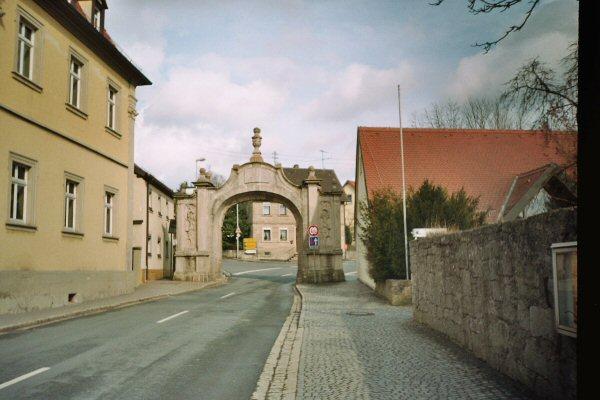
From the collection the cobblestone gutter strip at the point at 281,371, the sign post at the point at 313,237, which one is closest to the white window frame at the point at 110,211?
the sign post at the point at 313,237

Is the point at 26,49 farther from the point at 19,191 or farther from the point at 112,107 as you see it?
the point at 112,107

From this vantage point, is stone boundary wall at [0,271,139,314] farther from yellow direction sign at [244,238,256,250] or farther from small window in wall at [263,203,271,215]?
small window in wall at [263,203,271,215]

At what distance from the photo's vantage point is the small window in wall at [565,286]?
469cm

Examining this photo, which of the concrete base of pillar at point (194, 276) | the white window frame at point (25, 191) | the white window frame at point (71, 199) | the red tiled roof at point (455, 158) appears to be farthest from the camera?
the concrete base of pillar at point (194, 276)

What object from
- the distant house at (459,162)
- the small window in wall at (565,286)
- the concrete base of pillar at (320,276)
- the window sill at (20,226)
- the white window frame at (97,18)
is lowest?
the concrete base of pillar at (320,276)

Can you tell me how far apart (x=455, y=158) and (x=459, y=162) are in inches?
15.3

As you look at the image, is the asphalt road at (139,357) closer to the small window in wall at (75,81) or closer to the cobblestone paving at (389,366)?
the cobblestone paving at (389,366)

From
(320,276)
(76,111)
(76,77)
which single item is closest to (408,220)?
(76,111)

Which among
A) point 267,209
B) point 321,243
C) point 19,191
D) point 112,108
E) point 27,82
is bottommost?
point 321,243

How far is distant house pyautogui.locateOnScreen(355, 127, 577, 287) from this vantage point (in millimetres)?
27250

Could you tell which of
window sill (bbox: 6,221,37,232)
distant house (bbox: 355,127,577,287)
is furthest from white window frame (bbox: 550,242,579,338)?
distant house (bbox: 355,127,577,287)

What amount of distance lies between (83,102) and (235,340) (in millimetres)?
13369

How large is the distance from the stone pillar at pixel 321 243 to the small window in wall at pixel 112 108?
1451 cm

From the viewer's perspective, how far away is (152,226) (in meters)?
35.1
